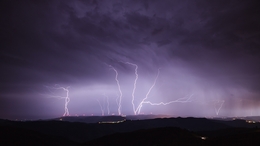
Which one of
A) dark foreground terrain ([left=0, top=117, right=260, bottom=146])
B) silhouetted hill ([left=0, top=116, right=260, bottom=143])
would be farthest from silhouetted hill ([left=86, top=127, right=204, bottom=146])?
silhouetted hill ([left=0, top=116, right=260, bottom=143])

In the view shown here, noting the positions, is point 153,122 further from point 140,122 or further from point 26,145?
point 26,145

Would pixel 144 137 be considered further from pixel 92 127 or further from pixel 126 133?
pixel 92 127

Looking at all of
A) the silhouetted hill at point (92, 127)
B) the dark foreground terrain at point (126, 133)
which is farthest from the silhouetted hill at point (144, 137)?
the silhouetted hill at point (92, 127)

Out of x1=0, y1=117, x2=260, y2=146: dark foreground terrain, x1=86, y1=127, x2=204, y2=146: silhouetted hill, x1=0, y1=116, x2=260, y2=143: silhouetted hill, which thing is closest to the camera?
x1=0, y1=117, x2=260, y2=146: dark foreground terrain

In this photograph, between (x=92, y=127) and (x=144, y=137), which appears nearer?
(x=144, y=137)

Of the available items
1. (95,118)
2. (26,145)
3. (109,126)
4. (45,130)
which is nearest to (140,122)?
(109,126)

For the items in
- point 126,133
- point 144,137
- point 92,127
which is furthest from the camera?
point 92,127

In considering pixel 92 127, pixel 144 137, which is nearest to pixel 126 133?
pixel 144 137

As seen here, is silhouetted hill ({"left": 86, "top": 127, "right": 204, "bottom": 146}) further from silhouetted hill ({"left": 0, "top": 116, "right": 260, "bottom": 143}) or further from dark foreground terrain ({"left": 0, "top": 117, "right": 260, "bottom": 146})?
silhouetted hill ({"left": 0, "top": 116, "right": 260, "bottom": 143})

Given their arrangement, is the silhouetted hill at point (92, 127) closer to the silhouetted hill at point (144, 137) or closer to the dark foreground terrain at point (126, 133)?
the dark foreground terrain at point (126, 133)
